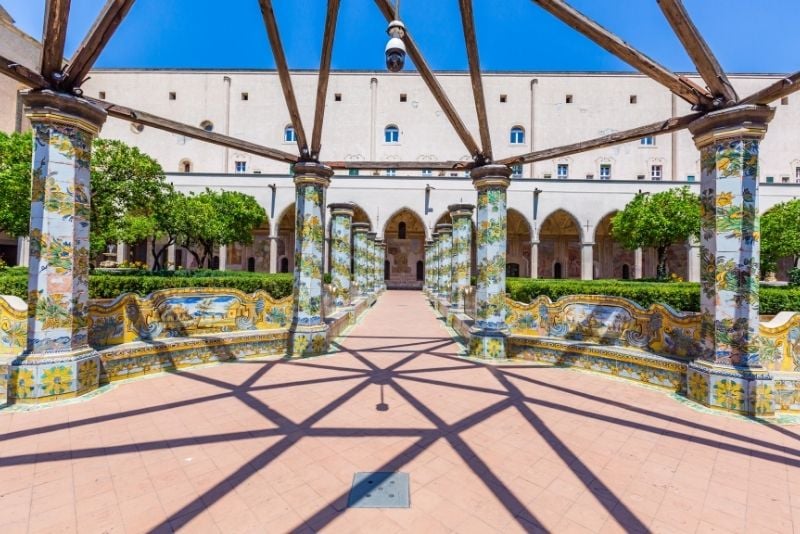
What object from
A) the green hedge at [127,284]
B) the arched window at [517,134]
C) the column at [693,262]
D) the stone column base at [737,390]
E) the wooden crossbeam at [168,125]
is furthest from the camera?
the arched window at [517,134]

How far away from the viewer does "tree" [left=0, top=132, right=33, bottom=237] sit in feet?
41.3

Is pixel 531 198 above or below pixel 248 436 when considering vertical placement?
above

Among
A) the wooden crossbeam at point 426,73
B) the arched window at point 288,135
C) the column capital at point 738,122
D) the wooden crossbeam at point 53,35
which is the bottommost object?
A: the column capital at point 738,122

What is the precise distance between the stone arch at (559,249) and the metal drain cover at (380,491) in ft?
101

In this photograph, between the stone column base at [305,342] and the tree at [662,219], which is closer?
the stone column base at [305,342]

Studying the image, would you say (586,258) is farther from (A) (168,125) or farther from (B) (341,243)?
(A) (168,125)

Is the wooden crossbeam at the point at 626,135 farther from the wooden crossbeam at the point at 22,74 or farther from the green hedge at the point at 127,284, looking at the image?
the green hedge at the point at 127,284

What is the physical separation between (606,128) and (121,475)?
38.1 m

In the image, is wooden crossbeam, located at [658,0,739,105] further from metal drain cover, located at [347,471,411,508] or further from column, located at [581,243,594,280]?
column, located at [581,243,594,280]

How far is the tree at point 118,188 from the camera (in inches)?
495

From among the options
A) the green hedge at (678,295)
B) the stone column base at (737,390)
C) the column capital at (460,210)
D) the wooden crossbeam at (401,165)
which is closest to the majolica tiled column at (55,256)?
the wooden crossbeam at (401,165)

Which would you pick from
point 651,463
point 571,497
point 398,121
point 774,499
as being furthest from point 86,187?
point 398,121

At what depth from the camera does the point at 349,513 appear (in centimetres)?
249

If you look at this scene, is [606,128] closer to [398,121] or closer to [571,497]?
[398,121]
